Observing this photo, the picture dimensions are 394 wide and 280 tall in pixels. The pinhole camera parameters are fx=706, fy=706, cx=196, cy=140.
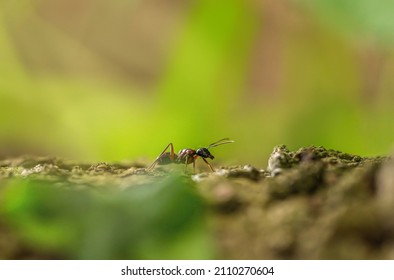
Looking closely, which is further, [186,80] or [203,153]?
[186,80]

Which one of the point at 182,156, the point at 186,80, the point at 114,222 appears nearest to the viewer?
the point at 114,222

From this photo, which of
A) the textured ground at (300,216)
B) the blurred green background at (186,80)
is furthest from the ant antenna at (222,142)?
the textured ground at (300,216)

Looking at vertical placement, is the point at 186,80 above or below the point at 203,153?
above

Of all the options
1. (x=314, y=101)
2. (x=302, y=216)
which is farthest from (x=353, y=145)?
(x=302, y=216)

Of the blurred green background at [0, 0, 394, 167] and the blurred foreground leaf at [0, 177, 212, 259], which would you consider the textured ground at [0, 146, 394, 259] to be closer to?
the blurred foreground leaf at [0, 177, 212, 259]

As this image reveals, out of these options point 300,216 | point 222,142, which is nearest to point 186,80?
point 222,142

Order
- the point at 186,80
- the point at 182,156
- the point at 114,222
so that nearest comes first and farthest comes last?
the point at 114,222, the point at 182,156, the point at 186,80

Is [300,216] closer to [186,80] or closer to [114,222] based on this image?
[114,222]
